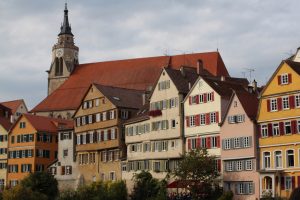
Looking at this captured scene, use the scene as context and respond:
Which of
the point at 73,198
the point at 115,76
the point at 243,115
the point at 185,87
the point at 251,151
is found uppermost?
the point at 115,76

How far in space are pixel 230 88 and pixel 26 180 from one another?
30.6 metres

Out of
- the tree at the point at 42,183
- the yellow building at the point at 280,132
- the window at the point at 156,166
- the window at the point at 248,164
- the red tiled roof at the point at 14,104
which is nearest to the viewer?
the yellow building at the point at 280,132

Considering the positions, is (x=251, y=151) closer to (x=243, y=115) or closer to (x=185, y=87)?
(x=243, y=115)

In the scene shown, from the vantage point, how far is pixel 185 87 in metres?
70.0

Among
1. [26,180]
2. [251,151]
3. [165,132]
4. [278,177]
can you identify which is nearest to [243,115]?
[251,151]

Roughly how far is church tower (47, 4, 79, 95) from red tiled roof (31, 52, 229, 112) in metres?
7.87

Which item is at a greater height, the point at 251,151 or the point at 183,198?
the point at 251,151

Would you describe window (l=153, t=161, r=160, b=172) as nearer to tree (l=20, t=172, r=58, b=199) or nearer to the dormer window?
tree (l=20, t=172, r=58, b=199)

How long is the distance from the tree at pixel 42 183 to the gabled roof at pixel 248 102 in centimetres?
2824

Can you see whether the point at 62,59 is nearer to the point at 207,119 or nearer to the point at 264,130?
the point at 207,119

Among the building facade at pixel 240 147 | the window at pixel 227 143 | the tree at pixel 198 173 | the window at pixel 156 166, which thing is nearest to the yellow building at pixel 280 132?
the building facade at pixel 240 147

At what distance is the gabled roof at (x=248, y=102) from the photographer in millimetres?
59875

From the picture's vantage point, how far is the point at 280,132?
56312 mm

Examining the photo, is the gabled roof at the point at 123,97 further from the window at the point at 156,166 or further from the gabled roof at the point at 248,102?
the gabled roof at the point at 248,102
